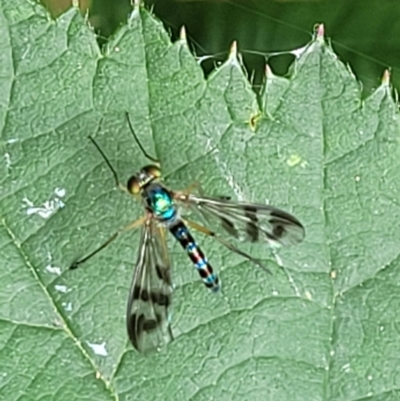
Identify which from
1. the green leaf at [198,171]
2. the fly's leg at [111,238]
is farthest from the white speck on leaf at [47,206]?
the fly's leg at [111,238]

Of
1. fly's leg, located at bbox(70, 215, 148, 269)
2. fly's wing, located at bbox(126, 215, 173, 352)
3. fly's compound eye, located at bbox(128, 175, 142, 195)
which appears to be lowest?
Answer: fly's wing, located at bbox(126, 215, 173, 352)

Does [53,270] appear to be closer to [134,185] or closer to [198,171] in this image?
[134,185]

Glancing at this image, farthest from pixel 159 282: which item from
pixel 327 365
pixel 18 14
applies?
pixel 18 14

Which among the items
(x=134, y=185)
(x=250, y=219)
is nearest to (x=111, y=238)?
(x=134, y=185)

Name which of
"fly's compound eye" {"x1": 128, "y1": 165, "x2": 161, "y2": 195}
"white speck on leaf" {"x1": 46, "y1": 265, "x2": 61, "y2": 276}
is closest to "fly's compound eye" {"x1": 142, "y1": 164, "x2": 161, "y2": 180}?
"fly's compound eye" {"x1": 128, "y1": 165, "x2": 161, "y2": 195}

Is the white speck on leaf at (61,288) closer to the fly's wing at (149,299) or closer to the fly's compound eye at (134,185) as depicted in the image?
the fly's wing at (149,299)

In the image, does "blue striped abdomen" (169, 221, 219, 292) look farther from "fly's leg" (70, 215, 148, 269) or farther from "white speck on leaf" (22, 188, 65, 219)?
"white speck on leaf" (22, 188, 65, 219)
